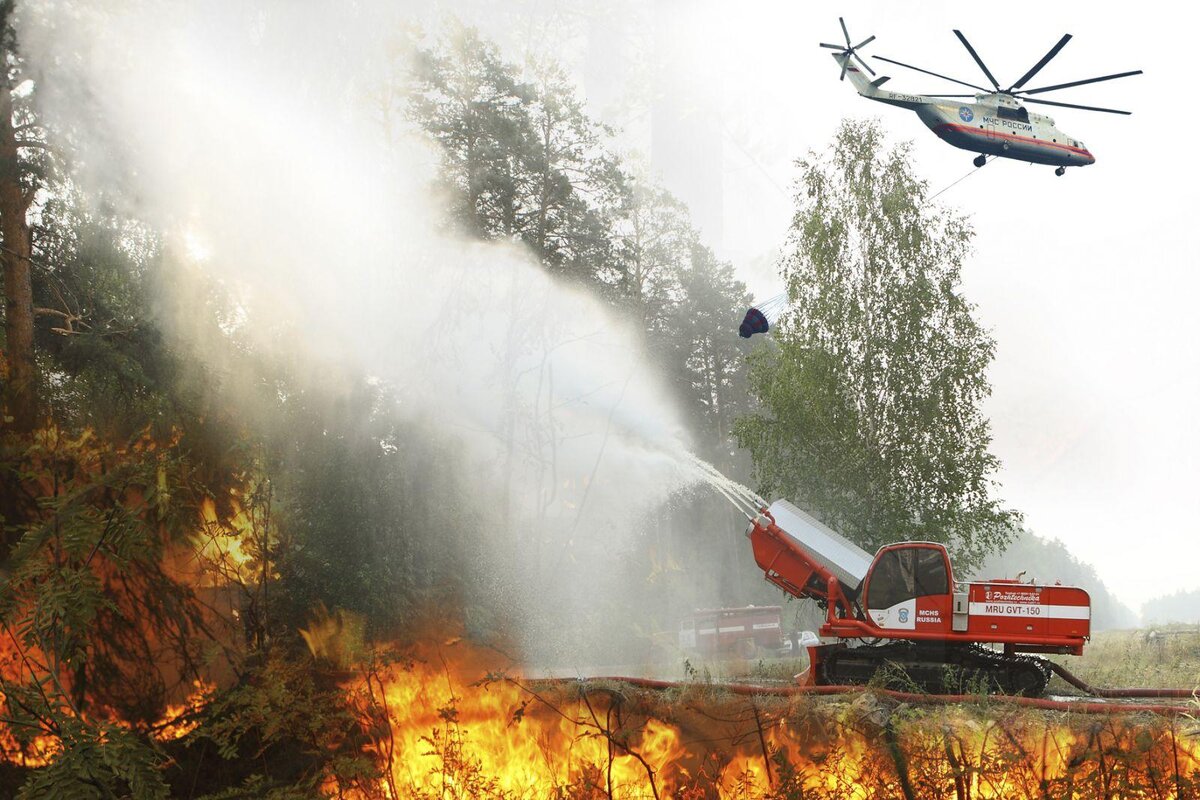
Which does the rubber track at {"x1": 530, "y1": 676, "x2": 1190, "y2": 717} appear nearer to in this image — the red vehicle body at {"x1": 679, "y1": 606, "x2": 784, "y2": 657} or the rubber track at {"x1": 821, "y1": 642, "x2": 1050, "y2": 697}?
the rubber track at {"x1": 821, "y1": 642, "x2": 1050, "y2": 697}

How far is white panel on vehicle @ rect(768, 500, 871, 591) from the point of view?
16047mm

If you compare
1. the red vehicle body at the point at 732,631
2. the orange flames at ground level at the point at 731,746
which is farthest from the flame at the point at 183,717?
the red vehicle body at the point at 732,631

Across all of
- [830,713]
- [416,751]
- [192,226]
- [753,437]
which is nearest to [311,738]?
[416,751]

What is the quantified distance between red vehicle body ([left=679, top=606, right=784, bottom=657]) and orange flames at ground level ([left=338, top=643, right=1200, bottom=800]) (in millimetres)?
14628

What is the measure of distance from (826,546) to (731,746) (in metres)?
4.52

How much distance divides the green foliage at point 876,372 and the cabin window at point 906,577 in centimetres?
867

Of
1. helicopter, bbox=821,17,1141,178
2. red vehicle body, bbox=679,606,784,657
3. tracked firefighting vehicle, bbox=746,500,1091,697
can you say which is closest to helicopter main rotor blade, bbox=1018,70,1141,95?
helicopter, bbox=821,17,1141,178

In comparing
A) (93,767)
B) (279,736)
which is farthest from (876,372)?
(93,767)

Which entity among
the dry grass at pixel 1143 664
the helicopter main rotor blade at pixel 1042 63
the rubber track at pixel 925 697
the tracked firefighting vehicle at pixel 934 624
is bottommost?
the dry grass at pixel 1143 664

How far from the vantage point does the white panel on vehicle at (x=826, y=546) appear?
16047 mm

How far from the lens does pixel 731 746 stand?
1320 cm

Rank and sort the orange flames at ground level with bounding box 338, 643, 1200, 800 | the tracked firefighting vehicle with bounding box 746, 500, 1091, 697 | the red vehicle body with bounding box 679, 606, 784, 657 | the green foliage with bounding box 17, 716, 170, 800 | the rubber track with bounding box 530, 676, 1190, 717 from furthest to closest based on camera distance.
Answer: the red vehicle body with bounding box 679, 606, 784, 657
the tracked firefighting vehicle with bounding box 746, 500, 1091, 697
the rubber track with bounding box 530, 676, 1190, 717
the orange flames at ground level with bounding box 338, 643, 1200, 800
the green foliage with bounding box 17, 716, 170, 800

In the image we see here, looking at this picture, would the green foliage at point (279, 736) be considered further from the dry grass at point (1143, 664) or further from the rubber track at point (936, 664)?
the dry grass at point (1143, 664)

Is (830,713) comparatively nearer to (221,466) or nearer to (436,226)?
(221,466)
